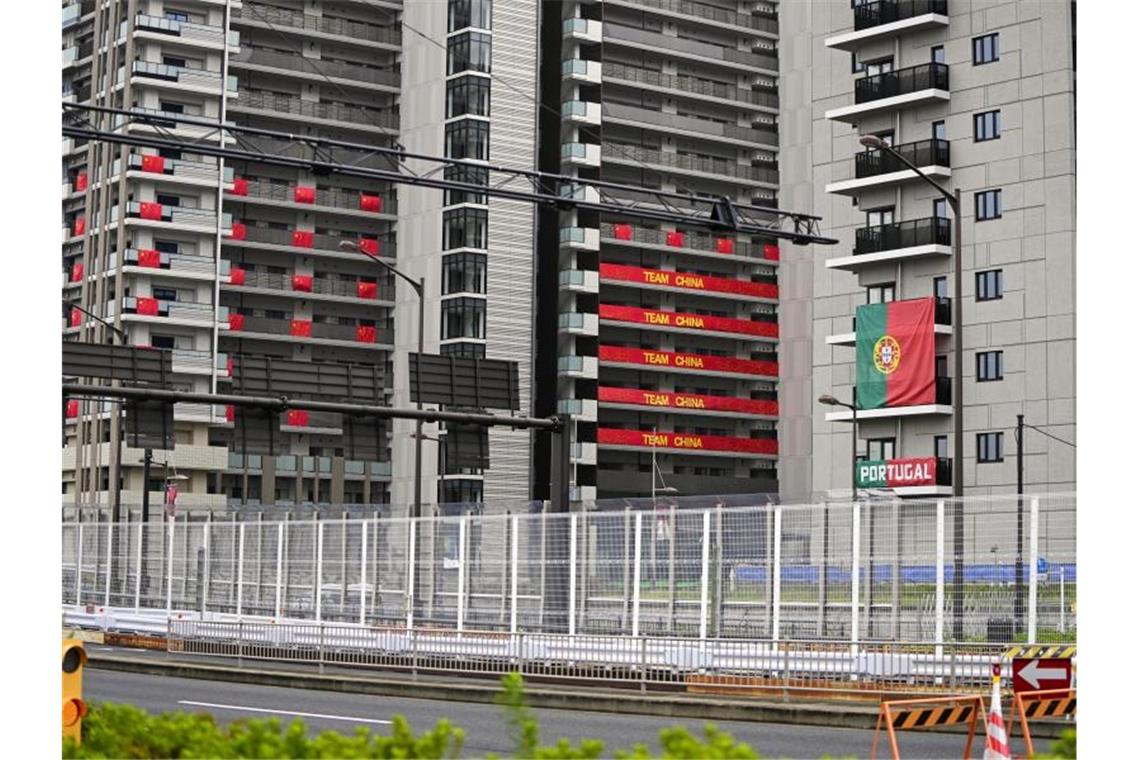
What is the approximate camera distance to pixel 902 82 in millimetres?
68625

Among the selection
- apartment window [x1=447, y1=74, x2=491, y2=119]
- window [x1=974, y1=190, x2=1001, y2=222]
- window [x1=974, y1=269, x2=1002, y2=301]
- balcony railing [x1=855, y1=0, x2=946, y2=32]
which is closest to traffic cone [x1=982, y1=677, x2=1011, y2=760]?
window [x1=974, y1=269, x2=1002, y2=301]

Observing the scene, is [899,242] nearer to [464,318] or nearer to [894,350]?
[894,350]

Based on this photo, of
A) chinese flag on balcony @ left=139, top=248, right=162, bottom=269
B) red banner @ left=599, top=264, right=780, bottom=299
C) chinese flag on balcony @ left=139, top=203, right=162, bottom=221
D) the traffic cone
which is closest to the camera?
the traffic cone

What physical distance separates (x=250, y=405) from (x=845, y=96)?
40.6 m

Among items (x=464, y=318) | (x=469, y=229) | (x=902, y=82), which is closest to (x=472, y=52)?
(x=469, y=229)

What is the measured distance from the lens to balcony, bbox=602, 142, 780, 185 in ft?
336

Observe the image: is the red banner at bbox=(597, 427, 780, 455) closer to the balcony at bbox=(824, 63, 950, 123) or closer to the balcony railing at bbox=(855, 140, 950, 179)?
the balcony at bbox=(824, 63, 950, 123)

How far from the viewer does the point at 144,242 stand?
96.7m

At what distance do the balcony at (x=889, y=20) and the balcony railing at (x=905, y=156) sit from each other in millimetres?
4343

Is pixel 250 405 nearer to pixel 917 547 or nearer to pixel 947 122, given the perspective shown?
pixel 917 547

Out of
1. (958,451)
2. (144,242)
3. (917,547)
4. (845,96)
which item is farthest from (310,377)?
(144,242)

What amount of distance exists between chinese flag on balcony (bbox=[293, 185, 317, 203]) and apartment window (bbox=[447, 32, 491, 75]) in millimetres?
11367

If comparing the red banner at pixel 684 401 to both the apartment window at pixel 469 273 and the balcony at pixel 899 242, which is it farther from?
the balcony at pixel 899 242
